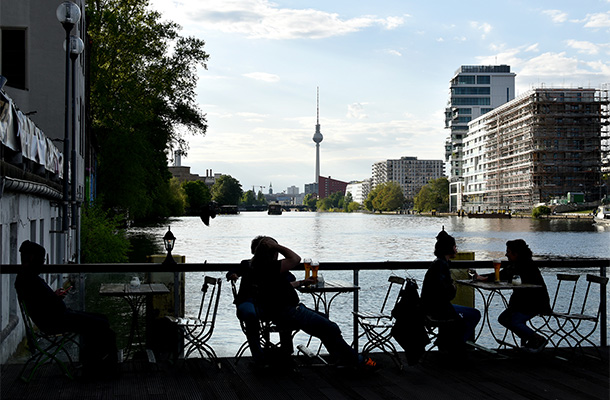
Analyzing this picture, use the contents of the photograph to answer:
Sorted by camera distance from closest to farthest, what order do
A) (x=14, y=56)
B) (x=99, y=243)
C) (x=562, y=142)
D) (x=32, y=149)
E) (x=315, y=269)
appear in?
(x=315, y=269)
(x=32, y=149)
(x=14, y=56)
(x=99, y=243)
(x=562, y=142)

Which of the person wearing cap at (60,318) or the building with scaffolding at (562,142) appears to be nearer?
the person wearing cap at (60,318)

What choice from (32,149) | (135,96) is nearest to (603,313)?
(32,149)

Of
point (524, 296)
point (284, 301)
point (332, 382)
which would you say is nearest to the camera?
point (332, 382)

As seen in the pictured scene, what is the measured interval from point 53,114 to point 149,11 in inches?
683

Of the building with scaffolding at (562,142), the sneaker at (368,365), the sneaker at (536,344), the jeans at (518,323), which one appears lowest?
the sneaker at (368,365)

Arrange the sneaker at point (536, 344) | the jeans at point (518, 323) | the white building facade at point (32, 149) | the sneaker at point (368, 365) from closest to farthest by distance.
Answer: the sneaker at point (368, 365) < the sneaker at point (536, 344) < the jeans at point (518, 323) < the white building facade at point (32, 149)

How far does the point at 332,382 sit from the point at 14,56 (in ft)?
71.7

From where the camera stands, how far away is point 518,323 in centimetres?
871

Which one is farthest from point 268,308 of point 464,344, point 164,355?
point 464,344

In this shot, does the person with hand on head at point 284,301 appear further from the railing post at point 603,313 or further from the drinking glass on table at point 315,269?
the railing post at point 603,313

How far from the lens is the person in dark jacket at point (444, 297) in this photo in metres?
8.21

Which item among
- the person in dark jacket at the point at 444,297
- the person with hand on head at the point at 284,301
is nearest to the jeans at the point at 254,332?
the person with hand on head at the point at 284,301

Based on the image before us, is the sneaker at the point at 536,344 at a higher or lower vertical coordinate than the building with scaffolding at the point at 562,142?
lower

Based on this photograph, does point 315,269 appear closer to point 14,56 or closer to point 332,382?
point 332,382
